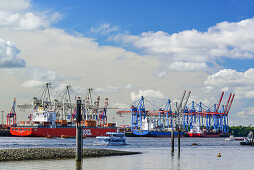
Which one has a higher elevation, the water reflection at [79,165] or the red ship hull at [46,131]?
the water reflection at [79,165]

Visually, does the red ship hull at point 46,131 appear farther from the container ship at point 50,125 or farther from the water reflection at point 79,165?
the water reflection at point 79,165

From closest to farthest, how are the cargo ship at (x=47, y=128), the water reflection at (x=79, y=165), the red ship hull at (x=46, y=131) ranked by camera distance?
the water reflection at (x=79, y=165)
the red ship hull at (x=46, y=131)
the cargo ship at (x=47, y=128)

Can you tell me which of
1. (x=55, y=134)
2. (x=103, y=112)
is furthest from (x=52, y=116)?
(x=103, y=112)

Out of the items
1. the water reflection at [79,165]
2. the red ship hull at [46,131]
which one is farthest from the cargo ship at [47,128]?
the water reflection at [79,165]

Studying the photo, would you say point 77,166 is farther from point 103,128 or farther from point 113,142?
point 103,128

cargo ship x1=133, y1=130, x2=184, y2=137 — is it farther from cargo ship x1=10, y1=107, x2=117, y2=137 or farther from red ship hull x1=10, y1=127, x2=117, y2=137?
red ship hull x1=10, y1=127, x2=117, y2=137

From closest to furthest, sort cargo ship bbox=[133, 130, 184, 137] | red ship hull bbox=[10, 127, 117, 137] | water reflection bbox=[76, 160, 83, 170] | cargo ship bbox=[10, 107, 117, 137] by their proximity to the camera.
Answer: water reflection bbox=[76, 160, 83, 170], red ship hull bbox=[10, 127, 117, 137], cargo ship bbox=[10, 107, 117, 137], cargo ship bbox=[133, 130, 184, 137]

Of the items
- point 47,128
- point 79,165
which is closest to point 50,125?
point 47,128

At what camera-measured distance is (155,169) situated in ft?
126

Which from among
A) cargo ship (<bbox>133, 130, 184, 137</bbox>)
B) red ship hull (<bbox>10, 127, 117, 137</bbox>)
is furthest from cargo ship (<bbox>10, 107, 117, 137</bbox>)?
cargo ship (<bbox>133, 130, 184, 137</bbox>)

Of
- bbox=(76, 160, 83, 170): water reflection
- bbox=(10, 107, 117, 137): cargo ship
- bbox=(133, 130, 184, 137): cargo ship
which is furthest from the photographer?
bbox=(133, 130, 184, 137): cargo ship

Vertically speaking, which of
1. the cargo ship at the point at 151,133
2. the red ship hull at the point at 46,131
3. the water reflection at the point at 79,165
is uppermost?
the water reflection at the point at 79,165

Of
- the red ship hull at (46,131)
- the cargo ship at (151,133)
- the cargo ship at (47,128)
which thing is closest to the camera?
the red ship hull at (46,131)

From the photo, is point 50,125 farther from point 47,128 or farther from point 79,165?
point 79,165
